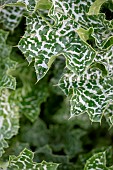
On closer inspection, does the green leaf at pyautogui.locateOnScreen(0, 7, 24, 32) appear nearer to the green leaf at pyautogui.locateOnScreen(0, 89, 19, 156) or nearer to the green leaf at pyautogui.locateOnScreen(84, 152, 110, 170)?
the green leaf at pyautogui.locateOnScreen(0, 89, 19, 156)

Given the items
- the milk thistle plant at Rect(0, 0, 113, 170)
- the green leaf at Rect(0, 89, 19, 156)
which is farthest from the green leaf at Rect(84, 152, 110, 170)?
the green leaf at Rect(0, 89, 19, 156)

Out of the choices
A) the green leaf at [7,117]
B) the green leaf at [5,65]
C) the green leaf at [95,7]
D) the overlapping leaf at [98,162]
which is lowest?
the overlapping leaf at [98,162]

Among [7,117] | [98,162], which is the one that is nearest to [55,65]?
[7,117]

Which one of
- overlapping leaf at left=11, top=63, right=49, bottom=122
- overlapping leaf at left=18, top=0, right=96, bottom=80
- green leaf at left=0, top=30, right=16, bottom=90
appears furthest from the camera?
overlapping leaf at left=11, top=63, right=49, bottom=122

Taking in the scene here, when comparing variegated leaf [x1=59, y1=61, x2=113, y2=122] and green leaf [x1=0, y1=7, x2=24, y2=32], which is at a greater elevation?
green leaf [x1=0, y1=7, x2=24, y2=32]

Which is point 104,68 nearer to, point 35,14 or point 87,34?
point 87,34

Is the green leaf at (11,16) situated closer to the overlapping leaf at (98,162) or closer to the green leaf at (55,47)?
the green leaf at (55,47)

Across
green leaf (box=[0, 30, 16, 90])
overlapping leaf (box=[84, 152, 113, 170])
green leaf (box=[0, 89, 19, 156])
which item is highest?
green leaf (box=[0, 30, 16, 90])

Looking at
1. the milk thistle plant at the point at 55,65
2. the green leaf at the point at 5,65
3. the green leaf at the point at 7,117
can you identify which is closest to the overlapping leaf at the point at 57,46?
the milk thistle plant at the point at 55,65
